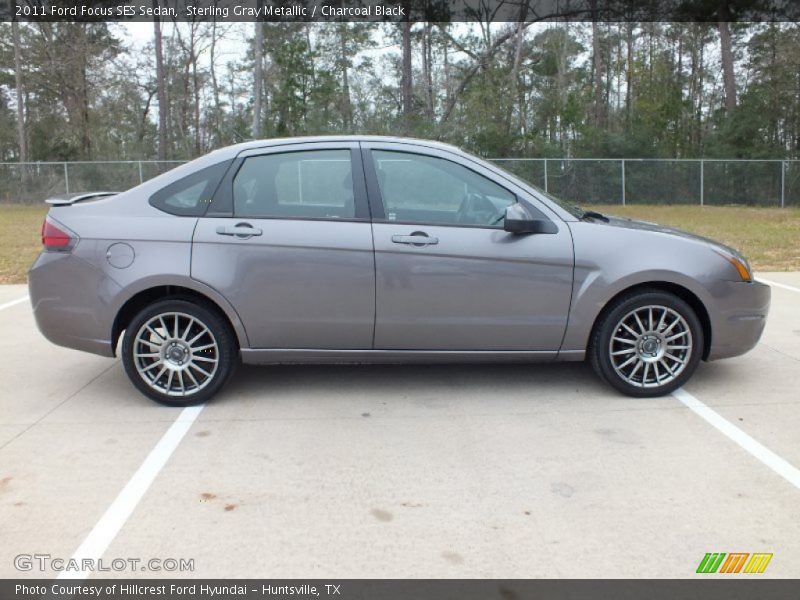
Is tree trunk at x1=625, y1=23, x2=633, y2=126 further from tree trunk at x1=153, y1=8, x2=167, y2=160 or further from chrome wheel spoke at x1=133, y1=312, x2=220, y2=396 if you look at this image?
chrome wheel spoke at x1=133, y1=312, x2=220, y2=396

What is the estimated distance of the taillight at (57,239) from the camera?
15.5 ft

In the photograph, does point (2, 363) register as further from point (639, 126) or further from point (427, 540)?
point (639, 126)

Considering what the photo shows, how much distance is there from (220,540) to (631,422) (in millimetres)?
2608

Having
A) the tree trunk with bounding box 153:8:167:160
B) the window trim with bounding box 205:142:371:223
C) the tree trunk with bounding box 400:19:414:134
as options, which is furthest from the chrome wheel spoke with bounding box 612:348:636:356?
the tree trunk with bounding box 153:8:167:160

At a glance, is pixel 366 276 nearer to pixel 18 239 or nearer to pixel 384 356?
pixel 384 356

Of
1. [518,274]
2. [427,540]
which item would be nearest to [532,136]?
[518,274]

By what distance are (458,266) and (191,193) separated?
6.05 ft

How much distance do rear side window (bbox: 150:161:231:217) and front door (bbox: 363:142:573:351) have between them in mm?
1045

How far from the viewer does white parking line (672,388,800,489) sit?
3721mm

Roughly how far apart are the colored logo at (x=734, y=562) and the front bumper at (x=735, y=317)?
213 cm

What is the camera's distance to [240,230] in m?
4.67

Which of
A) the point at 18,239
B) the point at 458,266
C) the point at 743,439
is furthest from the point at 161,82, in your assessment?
the point at 743,439

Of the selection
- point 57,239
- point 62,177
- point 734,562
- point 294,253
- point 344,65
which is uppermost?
point 344,65

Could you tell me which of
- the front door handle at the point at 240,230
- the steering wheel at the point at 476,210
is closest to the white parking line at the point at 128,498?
the front door handle at the point at 240,230
